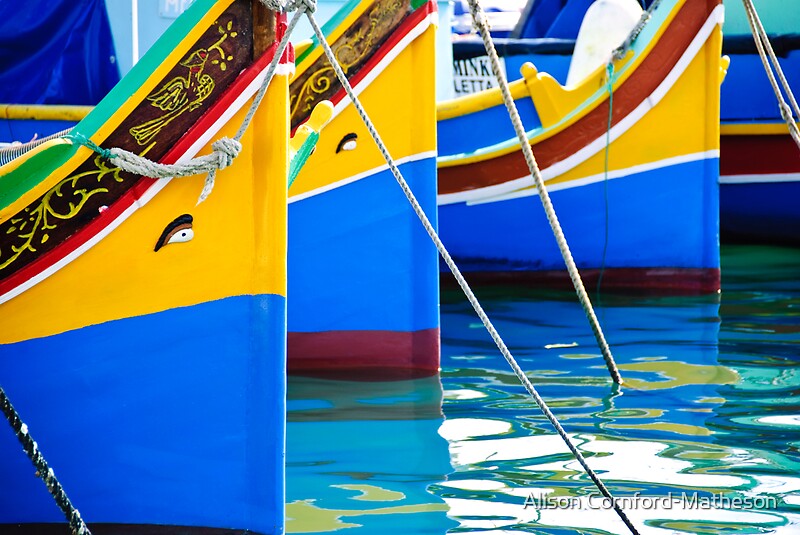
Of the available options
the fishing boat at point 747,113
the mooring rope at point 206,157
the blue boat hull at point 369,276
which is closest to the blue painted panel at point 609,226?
the fishing boat at point 747,113

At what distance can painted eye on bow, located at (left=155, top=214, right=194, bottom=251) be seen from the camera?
9.34ft

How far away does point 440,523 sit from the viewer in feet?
10.7

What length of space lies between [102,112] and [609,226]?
4.36 metres

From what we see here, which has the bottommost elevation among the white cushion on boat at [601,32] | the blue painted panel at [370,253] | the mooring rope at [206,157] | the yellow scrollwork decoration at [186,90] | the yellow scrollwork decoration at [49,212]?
the yellow scrollwork decoration at [49,212]

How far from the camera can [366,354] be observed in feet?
15.9

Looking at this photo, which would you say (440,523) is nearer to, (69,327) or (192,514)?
(192,514)

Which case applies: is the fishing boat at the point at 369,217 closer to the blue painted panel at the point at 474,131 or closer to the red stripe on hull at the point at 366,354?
the red stripe on hull at the point at 366,354

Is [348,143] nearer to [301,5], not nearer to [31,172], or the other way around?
[301,5]

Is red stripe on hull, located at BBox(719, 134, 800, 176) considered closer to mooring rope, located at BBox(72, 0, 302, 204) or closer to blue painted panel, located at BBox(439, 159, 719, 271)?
blue painted panel, located at BBox(439, 159, 719, 271)

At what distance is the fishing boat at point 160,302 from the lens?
276 cm

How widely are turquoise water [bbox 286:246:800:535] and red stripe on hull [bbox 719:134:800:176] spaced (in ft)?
8.19

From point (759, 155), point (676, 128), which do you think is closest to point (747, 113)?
point (759, 155)

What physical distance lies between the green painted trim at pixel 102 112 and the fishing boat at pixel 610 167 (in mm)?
3772

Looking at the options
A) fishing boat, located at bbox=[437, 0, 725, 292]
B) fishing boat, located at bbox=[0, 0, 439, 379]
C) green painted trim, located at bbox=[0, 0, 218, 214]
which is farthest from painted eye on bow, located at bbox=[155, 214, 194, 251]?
fishing boat, located at bbox=[437, 0, 725, 292]
